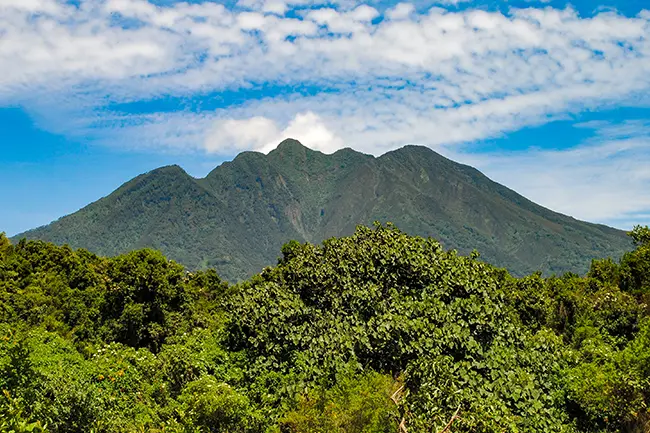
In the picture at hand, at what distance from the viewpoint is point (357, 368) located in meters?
12.3

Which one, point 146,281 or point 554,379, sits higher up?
point 146,281

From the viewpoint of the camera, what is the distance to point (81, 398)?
10.4 m

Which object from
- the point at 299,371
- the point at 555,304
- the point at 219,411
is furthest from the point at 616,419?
the point at 555,304

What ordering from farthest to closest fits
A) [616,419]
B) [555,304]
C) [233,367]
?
[555,304] < [233,367] < [616,419]

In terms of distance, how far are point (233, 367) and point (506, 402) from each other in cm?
679

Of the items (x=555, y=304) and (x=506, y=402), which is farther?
(x=555, y=304)

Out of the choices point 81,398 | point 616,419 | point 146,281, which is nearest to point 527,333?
point 616,419

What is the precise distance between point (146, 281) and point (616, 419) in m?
22.5

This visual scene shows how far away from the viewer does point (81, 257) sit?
3616cm

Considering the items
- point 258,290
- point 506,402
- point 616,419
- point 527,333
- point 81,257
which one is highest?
point 81,257

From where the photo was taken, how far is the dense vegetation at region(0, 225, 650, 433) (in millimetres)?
10047

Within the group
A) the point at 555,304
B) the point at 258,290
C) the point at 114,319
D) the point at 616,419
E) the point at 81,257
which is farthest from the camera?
the point at 81,257

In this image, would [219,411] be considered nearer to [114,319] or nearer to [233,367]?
[233,367]

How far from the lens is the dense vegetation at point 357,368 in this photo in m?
10.0
